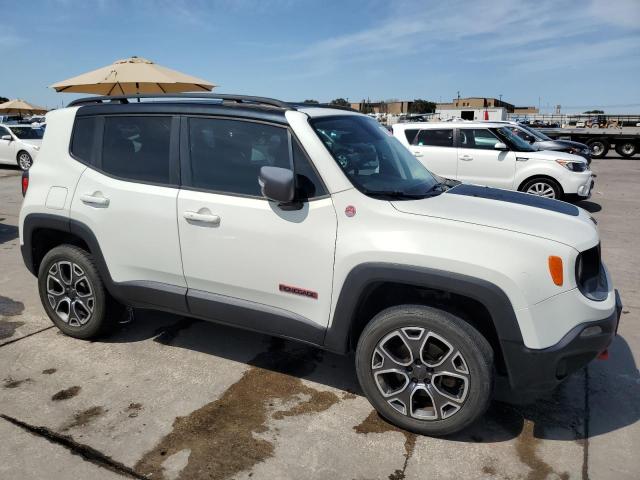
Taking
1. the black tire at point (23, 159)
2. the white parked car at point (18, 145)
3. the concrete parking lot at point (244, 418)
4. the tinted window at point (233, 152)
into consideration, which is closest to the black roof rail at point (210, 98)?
the tinted window at point (233, 152)

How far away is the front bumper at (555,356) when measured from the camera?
2.55m

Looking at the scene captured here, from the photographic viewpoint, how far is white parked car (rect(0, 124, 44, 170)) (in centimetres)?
1550

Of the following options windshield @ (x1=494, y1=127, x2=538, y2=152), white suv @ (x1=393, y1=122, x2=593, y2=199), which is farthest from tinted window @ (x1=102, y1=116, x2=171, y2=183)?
windshield @ (x1=494, y1=127, x2=538, y2=152)

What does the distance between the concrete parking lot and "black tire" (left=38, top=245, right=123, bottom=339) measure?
155 millimetres

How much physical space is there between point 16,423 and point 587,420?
132 inches

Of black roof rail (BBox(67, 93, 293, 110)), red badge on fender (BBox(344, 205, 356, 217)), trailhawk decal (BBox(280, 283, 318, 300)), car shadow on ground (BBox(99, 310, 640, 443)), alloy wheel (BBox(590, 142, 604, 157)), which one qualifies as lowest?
car shadow on ground (BBox(99, 310, 640, 443))

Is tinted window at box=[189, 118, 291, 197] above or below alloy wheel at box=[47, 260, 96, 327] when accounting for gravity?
above

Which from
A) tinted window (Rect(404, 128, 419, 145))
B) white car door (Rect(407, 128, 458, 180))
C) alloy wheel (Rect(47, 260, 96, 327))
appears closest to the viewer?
alloy wheel (Rect(47, 260, 96, 327))

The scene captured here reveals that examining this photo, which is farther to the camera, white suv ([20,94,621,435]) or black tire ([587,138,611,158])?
black tire ([587,138,611,158])

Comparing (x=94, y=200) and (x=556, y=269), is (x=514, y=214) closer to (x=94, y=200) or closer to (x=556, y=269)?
(x=556, y=269)

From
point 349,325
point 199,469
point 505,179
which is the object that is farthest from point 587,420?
point 505,179

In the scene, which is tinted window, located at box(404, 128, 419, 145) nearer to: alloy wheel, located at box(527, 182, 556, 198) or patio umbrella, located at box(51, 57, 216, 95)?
alloy wheel, located at box(527, 182, 556, 198)

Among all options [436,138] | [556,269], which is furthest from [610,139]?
[556,269]

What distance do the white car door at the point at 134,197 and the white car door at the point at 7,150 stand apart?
14217mm
